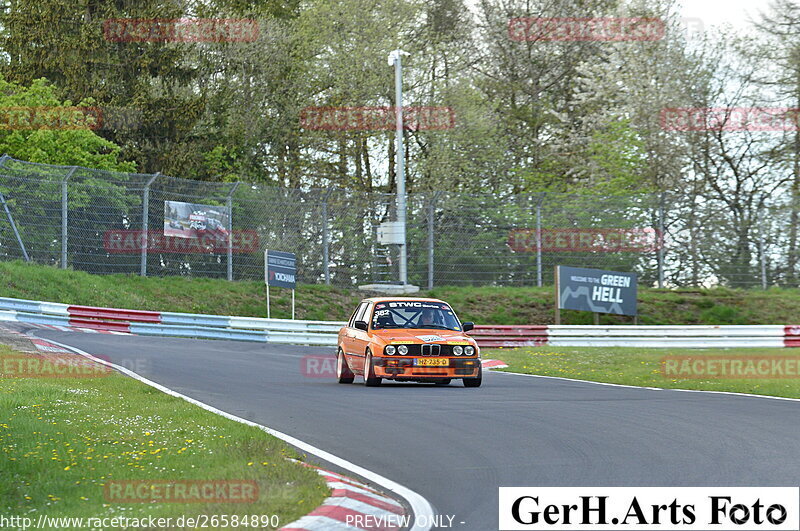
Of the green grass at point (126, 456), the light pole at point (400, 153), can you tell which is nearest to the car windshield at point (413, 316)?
the green grass at point (126, 456)

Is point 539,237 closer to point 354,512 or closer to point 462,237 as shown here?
point 462,237

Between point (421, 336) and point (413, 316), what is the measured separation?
110 cm

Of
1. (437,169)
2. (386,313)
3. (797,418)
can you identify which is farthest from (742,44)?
(797,418)

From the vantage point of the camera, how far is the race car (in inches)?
679

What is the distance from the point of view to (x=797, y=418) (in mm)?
12844

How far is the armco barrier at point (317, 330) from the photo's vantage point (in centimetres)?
2809

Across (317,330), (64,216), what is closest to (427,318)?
(317,330)

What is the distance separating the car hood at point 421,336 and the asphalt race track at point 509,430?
0.78 metres

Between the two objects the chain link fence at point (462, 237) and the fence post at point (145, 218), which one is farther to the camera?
the chain link fence at point (462, 237)

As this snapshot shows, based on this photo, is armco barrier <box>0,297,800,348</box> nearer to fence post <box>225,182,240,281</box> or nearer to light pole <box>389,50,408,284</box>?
light pole <box>389,50,408,284</box>

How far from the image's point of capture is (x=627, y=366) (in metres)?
23.4

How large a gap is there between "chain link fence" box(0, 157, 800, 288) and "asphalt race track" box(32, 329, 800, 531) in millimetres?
13419

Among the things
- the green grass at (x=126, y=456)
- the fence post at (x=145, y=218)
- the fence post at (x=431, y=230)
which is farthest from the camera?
the fence post at (x=431, y=230)

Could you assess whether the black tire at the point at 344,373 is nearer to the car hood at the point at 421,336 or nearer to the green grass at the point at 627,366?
the car hood at the point at 421,336
